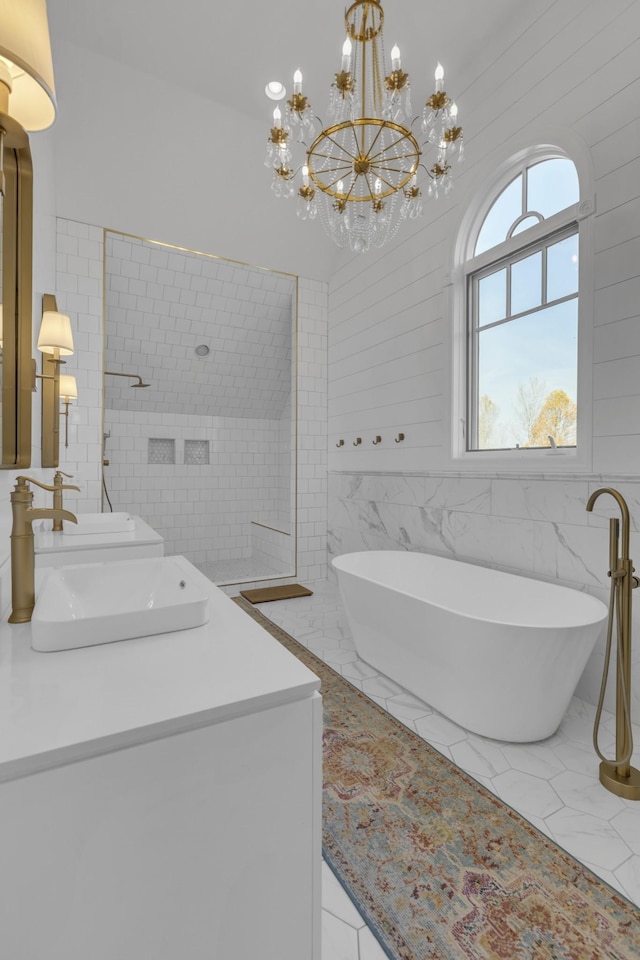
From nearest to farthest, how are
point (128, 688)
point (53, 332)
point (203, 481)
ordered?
point (128, 688)
point (53, 332)
point (203, 481)

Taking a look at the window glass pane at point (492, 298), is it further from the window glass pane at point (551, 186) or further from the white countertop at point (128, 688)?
the white countertop at point (128, 688)

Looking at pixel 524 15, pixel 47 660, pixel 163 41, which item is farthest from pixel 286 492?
pixel 47 660

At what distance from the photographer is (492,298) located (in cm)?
305

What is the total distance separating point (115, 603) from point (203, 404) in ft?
13.9

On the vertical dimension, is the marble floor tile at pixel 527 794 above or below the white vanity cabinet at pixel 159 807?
below

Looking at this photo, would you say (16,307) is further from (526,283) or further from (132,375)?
(132,375)

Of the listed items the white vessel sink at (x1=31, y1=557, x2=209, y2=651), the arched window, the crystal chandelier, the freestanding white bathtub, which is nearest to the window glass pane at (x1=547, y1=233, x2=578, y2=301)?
the arched window

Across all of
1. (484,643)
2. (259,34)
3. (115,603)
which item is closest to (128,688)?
(115,603)

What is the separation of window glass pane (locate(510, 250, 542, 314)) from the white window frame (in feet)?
0.32

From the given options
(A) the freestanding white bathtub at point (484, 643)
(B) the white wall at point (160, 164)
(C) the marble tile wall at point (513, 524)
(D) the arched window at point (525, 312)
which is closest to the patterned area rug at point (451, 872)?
(A) the freestanding white bathtub at point (484, 643)

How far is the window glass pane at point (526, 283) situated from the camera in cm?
276

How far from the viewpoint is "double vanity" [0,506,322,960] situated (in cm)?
63

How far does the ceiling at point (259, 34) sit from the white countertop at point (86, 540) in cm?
291

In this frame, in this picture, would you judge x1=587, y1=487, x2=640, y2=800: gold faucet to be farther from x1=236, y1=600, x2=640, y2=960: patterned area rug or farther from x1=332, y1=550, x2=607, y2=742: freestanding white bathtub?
x1=236, y1=600, x2=640, y2=960: patterned area rug
